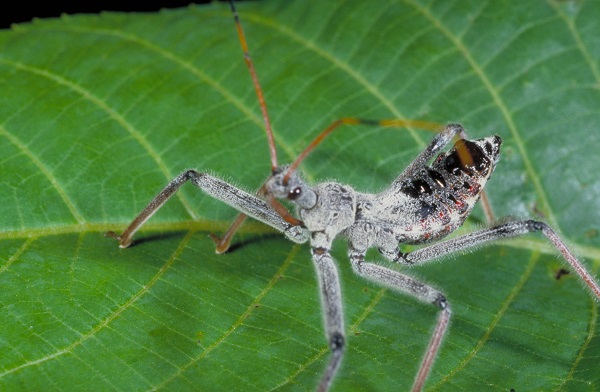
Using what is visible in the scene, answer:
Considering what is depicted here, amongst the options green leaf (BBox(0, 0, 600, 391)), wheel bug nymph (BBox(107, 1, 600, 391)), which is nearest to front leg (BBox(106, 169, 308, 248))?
wheel bug nymph (BBox(107, 1, 600, 391))

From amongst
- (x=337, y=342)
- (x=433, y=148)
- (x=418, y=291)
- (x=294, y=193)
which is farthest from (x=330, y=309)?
(x=433, y=148)

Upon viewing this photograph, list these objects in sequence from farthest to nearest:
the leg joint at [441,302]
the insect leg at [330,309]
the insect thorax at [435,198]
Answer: the insect thorax at [435,198] < the leg joint at [441,302] < the insect leg at [330,309]

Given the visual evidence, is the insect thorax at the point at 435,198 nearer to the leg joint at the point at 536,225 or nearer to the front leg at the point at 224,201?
the leg joint at the point at 536,225

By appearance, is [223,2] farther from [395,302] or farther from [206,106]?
[395,302]

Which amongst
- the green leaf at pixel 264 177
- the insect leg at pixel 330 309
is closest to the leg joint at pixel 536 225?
the green leaf at pixel 264 177

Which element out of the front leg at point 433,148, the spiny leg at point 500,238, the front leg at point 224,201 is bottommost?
the front leg at point 224,201

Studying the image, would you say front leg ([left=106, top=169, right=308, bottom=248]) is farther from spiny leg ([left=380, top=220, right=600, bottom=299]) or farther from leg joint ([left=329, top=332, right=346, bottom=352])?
leg joint ([left=329, top=332, right=346, bottom=352])

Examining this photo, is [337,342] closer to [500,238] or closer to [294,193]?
[294,193]

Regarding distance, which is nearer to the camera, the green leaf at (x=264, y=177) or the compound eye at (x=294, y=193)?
the green leaf at (x=264, y=177)
